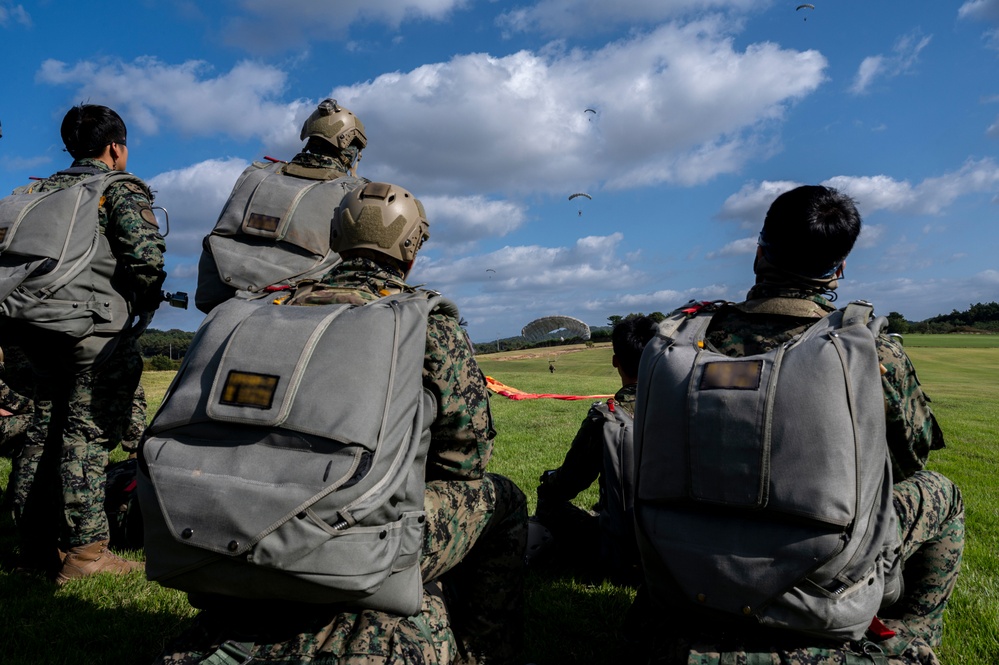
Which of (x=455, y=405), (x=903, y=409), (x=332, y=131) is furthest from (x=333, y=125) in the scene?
(x=903, y=409)

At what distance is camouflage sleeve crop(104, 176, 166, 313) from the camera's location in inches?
200

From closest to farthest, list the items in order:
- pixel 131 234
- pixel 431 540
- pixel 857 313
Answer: pixel 857 313, pixel 431 540, pixel 131 234

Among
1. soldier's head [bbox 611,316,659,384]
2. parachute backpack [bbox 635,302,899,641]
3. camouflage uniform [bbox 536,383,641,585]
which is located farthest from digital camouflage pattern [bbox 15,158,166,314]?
parachute backpack [bbox 635,302,899,641]

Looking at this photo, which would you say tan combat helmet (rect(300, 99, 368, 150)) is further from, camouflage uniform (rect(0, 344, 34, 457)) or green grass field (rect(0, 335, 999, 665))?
camouflage uniform (rect(0, 344, 34, 457))

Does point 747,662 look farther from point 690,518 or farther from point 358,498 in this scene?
point 358,498

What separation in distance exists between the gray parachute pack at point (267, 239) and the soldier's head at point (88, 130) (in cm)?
112

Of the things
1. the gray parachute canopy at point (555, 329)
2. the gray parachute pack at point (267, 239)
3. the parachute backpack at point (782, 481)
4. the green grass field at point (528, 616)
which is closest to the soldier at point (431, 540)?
the green grass field at point (528, 616)

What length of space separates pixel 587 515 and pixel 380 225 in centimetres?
297

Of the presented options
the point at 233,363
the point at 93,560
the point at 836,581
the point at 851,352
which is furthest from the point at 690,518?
the point at 93,560

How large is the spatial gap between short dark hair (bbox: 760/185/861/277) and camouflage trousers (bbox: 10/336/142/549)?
465cm

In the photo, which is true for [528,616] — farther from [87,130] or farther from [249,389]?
[87,130]

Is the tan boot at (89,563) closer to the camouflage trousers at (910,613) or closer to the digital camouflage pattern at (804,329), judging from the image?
the camouflage trousers at (910,613)

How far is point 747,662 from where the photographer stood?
2770 mm

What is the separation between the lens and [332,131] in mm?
5828
